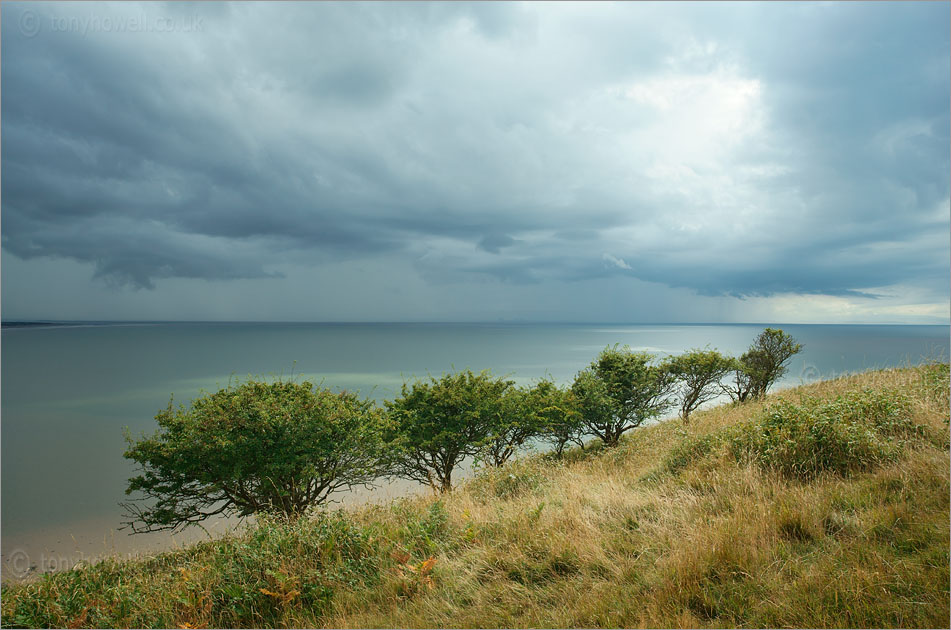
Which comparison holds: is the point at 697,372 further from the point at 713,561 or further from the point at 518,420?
the point at 713,561

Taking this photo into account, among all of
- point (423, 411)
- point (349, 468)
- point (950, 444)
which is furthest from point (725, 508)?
point (423, 411)

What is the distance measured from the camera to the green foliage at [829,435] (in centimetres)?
638

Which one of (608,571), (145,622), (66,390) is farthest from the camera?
(66,390)

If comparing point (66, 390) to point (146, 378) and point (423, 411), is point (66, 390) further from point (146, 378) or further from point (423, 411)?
point (423, 411)

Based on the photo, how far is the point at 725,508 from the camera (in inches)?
217

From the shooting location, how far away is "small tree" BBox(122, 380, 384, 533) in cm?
1229

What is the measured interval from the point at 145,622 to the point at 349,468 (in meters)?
9.37

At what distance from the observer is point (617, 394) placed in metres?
21.7

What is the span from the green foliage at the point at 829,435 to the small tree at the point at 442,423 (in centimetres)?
1139

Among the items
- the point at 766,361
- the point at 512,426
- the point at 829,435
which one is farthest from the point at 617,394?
the point at 829,435
